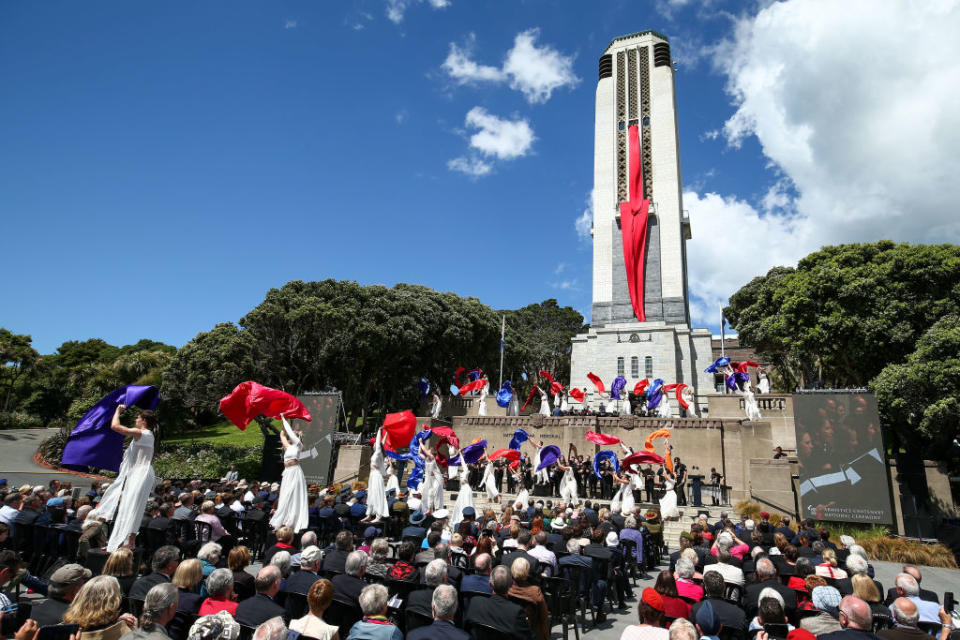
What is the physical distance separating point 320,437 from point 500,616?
1978cm

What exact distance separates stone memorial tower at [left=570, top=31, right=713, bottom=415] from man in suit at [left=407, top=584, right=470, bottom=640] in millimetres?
37156

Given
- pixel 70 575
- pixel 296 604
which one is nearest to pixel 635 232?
pixel 296 604

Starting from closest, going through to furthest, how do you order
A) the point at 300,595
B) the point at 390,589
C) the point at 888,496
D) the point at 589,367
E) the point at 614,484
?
the point at 300,595 < the point at 390,589 < the point at 888,496 < the point at 614,484 < the point at 589,367

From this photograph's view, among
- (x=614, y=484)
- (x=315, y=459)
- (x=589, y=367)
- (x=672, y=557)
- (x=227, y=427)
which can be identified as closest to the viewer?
(x=672, y=557)

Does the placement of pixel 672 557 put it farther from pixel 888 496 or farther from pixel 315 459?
pixel 315 459

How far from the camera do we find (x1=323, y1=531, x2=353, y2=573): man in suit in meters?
6.44

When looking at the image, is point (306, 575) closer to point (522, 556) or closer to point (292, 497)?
point (522, 556)

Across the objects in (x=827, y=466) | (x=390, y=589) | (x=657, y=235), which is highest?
(x=657, y=235)

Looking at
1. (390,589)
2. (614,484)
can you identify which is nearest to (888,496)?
(614,484)

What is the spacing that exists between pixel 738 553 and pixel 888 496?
12419mm

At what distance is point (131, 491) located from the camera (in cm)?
721

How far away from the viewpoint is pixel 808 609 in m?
5.72

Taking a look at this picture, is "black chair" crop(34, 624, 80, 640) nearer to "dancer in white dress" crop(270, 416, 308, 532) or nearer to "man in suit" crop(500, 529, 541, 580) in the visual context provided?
"man in suit" crop(500, 529, 541, 580)

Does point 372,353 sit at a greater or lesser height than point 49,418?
greater
